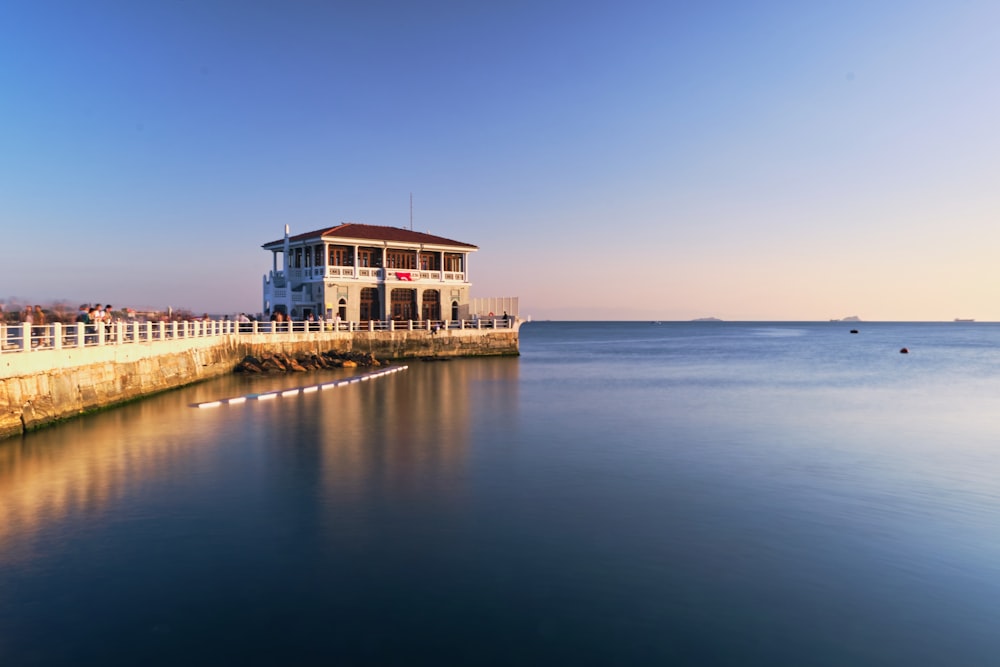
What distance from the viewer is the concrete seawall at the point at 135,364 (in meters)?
17.0

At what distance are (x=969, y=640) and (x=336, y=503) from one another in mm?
9529

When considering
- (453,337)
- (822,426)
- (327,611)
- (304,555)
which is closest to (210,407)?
(304,555)

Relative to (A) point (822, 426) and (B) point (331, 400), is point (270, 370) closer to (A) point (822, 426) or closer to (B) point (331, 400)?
(B) point (331, 400)

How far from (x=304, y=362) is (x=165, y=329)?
39.6 feet

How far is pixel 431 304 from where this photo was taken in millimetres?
52344

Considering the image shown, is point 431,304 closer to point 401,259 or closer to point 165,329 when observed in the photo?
point 401,259

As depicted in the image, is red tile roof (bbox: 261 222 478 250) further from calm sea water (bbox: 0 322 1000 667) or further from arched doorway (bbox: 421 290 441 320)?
calm sea water (bbox: 0 322 1000 667)

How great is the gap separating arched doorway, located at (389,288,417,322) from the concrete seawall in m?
2.80

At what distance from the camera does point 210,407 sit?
23.9m

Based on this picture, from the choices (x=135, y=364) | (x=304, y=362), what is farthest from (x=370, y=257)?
(x=135, y=364)

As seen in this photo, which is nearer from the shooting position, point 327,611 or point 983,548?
point 327,611

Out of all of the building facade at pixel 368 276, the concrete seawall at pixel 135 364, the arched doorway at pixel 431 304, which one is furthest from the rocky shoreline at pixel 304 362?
the arched doorway at pixel 431 304

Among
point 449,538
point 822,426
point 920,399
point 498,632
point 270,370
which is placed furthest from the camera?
point 270,370

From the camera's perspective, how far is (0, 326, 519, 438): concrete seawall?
55.7ft
